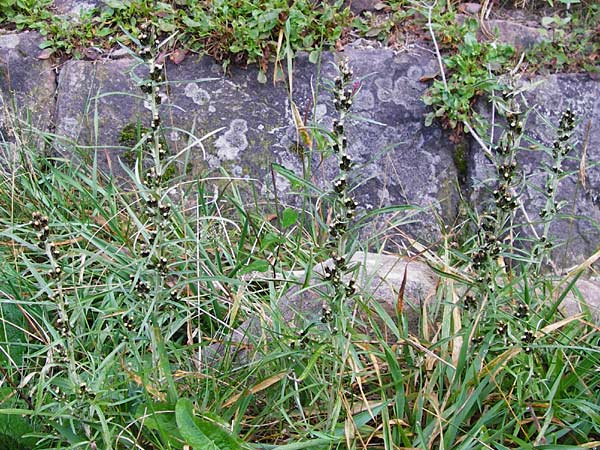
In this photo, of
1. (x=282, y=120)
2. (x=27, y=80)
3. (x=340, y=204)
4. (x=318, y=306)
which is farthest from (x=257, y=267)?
(x=27, y=80)

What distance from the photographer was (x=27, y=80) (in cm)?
374

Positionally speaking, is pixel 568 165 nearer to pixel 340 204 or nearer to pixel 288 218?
pixel 288 218

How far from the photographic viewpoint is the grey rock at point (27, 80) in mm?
3672

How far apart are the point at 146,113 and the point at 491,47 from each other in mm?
1720

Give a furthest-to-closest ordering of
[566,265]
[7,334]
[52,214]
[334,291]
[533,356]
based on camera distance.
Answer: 1. [566,265]
2. [52,214]
3. [7,334]
4. [533,356]
5. [334,291]

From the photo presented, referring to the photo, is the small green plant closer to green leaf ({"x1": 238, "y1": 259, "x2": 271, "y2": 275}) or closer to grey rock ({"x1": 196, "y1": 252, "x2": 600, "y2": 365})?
grey rock ({"x1": 196, "y1": 252, "x2": 600, "y2": 365})

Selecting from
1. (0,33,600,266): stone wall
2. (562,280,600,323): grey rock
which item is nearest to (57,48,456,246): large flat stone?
(0,33,600,266): stone wall

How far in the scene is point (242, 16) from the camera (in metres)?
3.58

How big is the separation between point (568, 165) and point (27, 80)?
271 cm

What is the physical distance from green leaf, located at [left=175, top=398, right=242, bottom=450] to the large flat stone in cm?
160

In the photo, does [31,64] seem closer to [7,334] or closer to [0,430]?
[7,334]

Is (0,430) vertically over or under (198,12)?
under

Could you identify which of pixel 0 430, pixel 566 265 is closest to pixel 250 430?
pixel 0 430

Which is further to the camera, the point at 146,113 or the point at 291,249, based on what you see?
the point at 146,113
